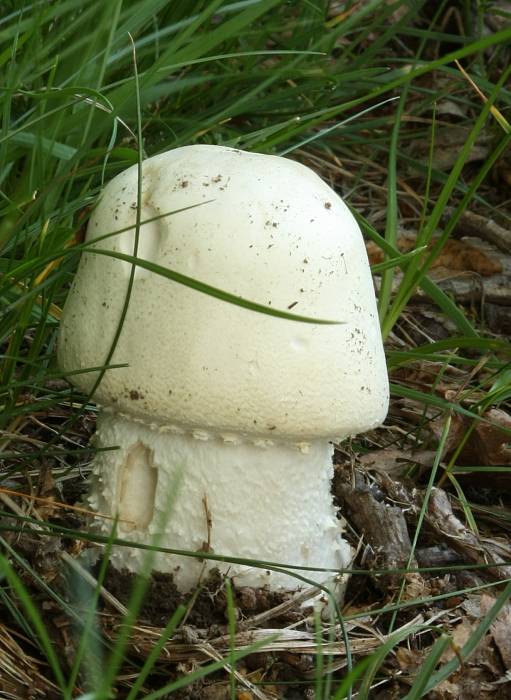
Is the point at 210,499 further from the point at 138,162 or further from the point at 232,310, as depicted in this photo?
the point at 138,162

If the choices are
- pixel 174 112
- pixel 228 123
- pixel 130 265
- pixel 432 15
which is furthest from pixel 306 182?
pixel 432 15

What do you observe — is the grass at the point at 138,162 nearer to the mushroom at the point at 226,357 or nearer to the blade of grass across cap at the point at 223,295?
the blade of grass across cap at the point at 223,295

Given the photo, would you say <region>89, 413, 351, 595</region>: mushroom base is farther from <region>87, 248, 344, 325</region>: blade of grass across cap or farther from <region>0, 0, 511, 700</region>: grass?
<region>87, 248, 344, 325</region>: blade of grass across cap

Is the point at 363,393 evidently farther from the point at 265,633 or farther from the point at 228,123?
the point at 228,123

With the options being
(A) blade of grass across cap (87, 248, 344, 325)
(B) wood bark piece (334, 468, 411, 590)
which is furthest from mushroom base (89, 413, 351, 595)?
(A) blade of grass across cap (87, 248, 344, 325)

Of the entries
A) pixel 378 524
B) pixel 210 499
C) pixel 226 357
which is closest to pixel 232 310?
pixel 226 357

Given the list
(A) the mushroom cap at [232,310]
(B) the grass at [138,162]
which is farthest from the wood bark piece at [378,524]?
(A) the mushroom cap at [232,310]

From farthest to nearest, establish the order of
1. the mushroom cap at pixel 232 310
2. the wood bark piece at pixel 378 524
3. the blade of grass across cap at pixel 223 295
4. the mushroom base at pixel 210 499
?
the wood bark piece at pixel 378 524, the mushroom base at pixel 210 499, the mushroom cap at pixel 232 310, the blade of grass across cap at pixel 223 295
